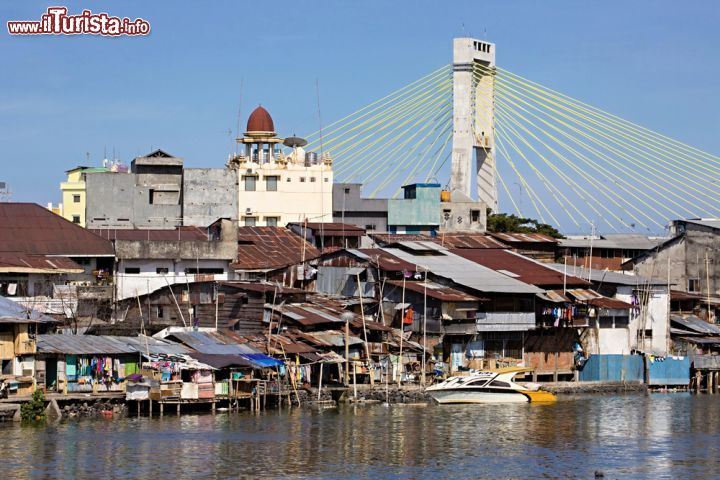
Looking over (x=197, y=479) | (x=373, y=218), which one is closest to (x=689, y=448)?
(x=197, y=479)

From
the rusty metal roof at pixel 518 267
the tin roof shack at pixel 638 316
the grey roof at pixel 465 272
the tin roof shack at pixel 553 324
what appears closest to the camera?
the grey roof at pixel 465 272

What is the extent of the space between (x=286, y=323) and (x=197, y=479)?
63.3ft

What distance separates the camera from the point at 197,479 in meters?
35.6

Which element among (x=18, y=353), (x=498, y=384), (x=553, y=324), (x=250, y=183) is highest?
(x=250, y=183)

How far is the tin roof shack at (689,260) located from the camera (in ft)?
243

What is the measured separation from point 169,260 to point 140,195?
56.2ft

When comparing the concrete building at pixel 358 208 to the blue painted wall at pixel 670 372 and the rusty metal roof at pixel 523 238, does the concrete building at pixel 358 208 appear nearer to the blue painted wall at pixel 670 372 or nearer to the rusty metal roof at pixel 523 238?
the rusty metal roof at pixel 523 238

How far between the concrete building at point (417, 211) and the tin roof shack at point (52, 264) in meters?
26.8

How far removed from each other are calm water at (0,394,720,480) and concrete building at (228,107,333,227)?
34121mm

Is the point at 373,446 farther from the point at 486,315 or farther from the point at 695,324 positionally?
the point at 695,324

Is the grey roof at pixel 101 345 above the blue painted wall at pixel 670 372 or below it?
above

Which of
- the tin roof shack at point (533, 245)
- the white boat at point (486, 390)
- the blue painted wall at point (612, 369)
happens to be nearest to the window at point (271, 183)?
the tin roof shack at point (533, 245)

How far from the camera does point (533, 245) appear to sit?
253 ft

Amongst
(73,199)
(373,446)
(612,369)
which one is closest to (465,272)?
(612,369)
